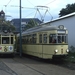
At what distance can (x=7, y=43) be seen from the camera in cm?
2772

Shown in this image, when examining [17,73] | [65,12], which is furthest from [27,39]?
[65,12]

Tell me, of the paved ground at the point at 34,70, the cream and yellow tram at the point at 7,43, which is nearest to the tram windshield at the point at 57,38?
the paved ground at the point at 34,70

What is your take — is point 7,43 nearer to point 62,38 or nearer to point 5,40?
point 5,40

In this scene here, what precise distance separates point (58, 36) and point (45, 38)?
129cm

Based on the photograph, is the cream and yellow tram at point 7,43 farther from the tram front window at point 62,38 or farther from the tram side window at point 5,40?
the tram front window at point 62,38

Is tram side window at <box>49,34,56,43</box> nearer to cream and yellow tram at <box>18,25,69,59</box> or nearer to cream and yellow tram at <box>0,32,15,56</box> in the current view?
cream and yellow tram at <box>18,25,69,59</box>

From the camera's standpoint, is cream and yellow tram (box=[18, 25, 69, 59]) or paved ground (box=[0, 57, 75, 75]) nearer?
paved ground (box=[0, 57, 75, 75])

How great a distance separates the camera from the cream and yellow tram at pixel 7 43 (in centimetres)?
2732

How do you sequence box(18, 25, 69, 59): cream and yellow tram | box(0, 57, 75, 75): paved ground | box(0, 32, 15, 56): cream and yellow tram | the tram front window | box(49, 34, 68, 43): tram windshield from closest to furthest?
box(0, 57, 75, 75): paved ground
box(18, 25, 69, 59): cream and yellow tram
box(49, 34, 68, 43): tram windshield
the tram front window
box(0, 32, 15, 56): cream and yellow tram

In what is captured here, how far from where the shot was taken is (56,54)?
20125mm

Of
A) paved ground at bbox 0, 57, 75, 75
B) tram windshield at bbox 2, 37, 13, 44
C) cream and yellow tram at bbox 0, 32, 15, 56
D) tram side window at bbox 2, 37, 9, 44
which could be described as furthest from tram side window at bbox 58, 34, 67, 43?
tram side window at bbox 2, 37, 9, 44

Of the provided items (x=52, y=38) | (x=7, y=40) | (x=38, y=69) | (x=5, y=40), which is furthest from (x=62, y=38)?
(x=5, y=40)

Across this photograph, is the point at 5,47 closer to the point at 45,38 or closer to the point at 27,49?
the point at 27,49

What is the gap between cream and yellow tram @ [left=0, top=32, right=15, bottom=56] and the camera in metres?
27.3
